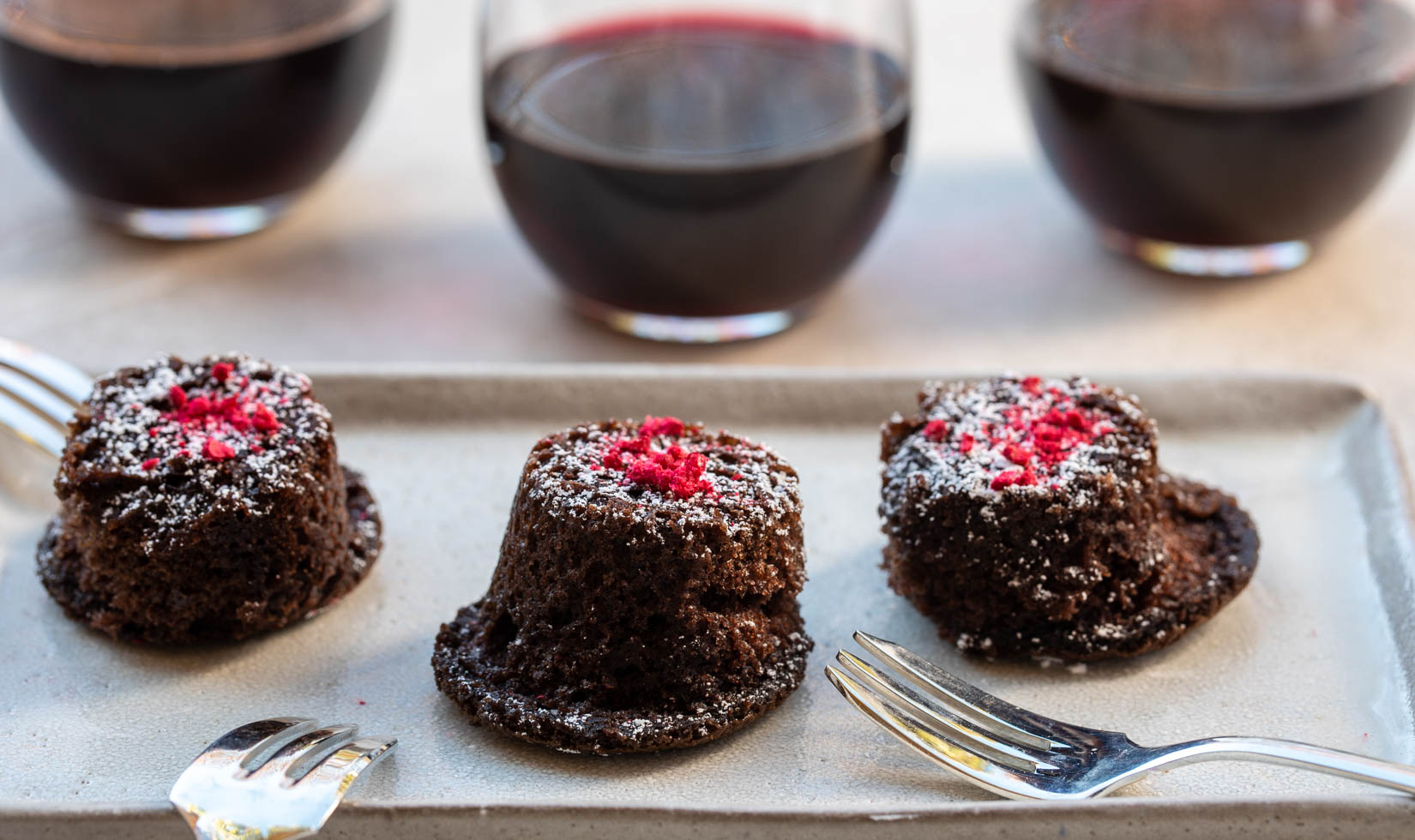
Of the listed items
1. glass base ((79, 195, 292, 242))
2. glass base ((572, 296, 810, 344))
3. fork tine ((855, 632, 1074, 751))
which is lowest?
glass base ((572, 296, 810, 344))

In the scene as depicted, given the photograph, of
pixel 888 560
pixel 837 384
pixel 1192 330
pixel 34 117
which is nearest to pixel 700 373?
pixel 837 384

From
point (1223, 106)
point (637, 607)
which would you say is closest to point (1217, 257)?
point (1223, 106)

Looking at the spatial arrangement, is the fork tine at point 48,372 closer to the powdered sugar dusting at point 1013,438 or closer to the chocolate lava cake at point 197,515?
the chocolate lava cake at point 197,515

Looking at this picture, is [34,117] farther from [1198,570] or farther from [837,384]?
[1198,570]

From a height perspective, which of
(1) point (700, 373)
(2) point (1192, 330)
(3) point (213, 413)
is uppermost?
(3) point (213, 413)

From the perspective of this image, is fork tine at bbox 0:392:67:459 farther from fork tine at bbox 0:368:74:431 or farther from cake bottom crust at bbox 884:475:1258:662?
cake bottom crust at bbox 884:475:1258:662

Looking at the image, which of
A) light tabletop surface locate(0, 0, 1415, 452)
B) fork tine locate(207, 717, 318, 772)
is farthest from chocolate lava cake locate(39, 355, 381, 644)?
light tabletop surface locate(0, 0, 1415, 452)

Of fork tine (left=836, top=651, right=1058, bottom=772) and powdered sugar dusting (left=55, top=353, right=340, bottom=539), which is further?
powdered sugar dusting (left=55, top=353, right=340, bottom=539)
